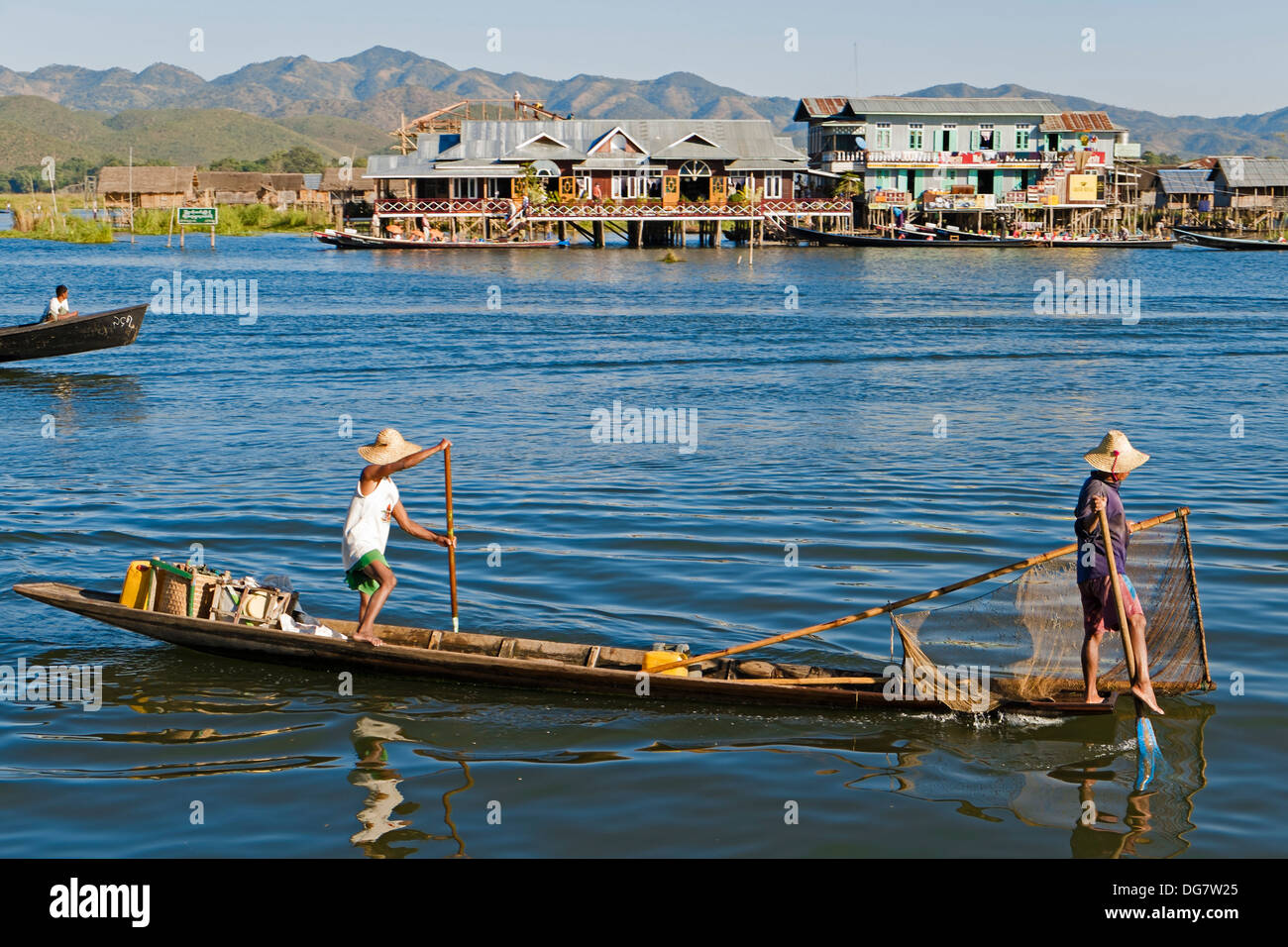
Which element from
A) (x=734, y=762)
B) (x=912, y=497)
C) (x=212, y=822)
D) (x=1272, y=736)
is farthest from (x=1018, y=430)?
(x=212, y=822)

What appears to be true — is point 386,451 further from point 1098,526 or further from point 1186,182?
point 1186,182

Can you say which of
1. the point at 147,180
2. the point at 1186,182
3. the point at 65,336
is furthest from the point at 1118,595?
the point at 147,180

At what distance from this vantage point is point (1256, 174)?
102062 millimetres

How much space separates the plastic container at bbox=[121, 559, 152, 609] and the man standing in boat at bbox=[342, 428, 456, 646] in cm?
194

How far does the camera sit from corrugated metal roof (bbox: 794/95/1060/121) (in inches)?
3533

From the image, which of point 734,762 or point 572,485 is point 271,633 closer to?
point 734,762

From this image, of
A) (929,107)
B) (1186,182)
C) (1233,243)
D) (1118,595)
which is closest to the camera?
(1118,595)

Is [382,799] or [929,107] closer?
[382,799]

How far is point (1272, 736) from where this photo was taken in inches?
391

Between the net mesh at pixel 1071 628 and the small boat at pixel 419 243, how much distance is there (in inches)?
2837

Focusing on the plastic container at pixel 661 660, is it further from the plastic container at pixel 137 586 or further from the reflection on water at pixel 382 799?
the plastic container at pixel 137 586

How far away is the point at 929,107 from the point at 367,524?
86.7 meters

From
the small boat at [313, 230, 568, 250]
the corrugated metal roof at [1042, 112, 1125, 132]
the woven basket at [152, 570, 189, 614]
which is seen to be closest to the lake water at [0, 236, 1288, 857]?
the woven basket at [152, 570, 189, 614]
